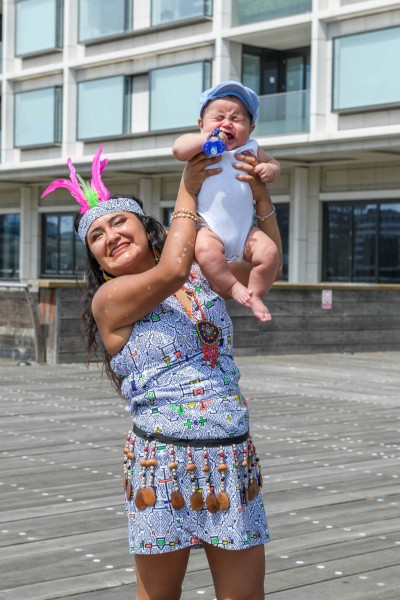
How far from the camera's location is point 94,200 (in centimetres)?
369

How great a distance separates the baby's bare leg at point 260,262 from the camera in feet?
11.5

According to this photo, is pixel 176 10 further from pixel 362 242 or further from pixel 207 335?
pixel 207 335

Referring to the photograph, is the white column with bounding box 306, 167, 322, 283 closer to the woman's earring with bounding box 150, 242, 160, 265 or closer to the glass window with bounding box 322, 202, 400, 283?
the glass window with bounding box 322, 202, 400, 283

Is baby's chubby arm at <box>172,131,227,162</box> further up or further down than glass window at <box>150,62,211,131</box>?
further down

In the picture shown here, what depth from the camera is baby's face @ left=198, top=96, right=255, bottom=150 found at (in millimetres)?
3439

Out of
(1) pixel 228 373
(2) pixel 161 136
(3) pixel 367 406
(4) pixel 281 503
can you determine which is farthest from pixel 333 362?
(2) pixel 161 136

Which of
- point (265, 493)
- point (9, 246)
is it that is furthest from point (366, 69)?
point (265, 493)

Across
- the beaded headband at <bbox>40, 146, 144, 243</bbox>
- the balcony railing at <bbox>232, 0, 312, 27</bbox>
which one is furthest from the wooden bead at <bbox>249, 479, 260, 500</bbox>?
the balcony railing at <bbox>232, 0, 312, 27</bbox>

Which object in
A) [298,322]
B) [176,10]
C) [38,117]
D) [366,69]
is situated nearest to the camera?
[298,322]

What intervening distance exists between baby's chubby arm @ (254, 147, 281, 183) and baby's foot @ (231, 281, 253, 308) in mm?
333

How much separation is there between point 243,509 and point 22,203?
137 ft

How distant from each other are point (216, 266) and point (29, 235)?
136 feet

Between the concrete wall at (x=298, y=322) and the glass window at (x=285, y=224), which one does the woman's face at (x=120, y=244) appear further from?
the glass window at (x=285, y=224)

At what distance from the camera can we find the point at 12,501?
7.18 metres
